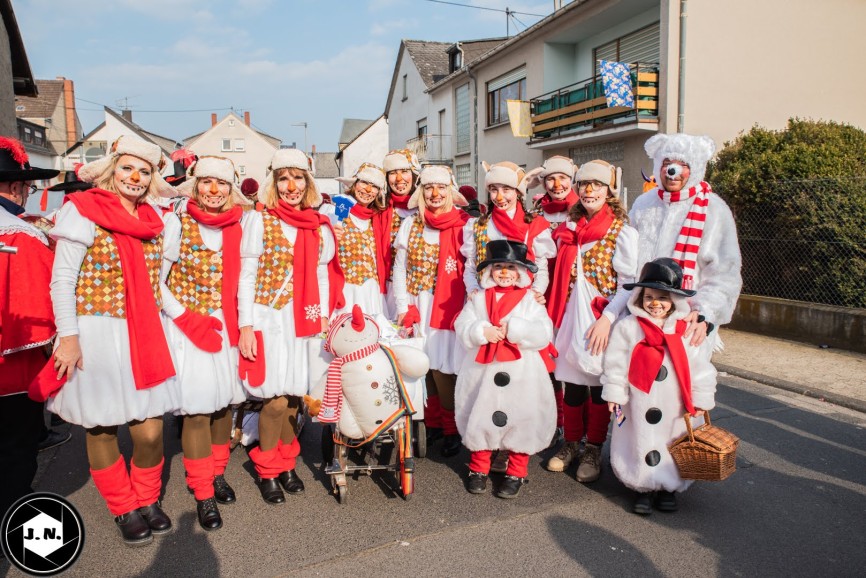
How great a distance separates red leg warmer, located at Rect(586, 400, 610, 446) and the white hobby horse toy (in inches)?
48.6

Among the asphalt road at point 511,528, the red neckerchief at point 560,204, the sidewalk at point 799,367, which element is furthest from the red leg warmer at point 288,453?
the sidewalk at point 799,367

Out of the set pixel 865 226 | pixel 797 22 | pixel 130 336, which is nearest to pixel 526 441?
pixel 130 336

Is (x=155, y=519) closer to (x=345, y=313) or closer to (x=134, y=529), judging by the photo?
(x=134, y=529)

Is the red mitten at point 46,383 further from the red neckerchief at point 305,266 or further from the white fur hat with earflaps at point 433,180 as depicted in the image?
the white fur hat with earflaps at point 433,180

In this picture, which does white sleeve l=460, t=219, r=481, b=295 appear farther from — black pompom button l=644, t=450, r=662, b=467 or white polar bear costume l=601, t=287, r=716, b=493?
black pompom button l=644, t=450, r=662, b=467

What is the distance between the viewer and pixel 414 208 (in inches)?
192

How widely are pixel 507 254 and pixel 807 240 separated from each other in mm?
6410

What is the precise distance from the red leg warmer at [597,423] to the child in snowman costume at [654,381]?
0.50 metres

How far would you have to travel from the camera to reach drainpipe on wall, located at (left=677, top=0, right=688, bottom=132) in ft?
45.3

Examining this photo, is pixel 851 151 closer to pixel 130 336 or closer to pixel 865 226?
pixel 865 226

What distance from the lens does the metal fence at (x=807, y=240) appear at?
26.1ft

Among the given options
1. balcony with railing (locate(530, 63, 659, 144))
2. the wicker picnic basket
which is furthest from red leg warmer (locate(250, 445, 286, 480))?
balcony with railing (locate(530, 63, 659, 144))

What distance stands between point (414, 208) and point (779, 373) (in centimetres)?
467

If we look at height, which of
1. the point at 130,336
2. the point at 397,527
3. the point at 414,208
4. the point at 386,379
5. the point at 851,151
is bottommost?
the point at 397,527
